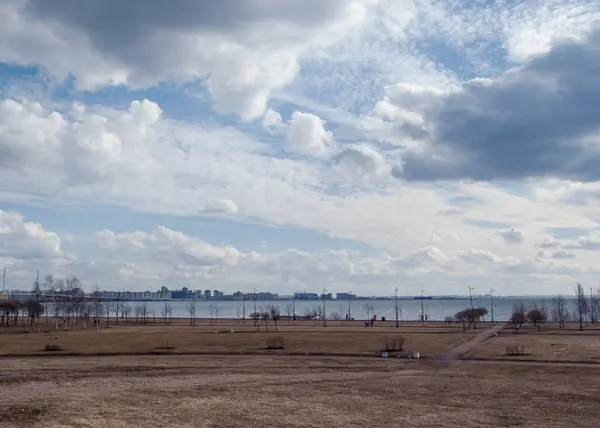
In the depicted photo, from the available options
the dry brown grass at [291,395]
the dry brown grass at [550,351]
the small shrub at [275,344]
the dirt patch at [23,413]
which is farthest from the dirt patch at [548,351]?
the dirt patch at [23,413]

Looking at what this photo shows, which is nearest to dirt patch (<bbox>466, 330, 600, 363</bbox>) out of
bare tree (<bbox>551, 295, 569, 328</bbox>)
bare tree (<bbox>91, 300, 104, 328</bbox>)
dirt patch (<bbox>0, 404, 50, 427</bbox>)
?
dirt patch (<bbox>0, 404, 50, 427</bbox>)

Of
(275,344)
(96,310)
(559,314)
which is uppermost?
(96,310)

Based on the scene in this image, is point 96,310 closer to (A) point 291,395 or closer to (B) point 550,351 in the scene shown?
(B) point 550,351

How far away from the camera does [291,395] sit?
95.3ft

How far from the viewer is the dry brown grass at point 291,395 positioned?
23.4 meters

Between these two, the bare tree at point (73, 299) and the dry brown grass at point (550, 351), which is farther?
the bare tree at point (73, 299)

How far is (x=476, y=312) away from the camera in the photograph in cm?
9988

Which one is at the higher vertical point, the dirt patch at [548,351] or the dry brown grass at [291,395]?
the dry brown grass at [291,395]

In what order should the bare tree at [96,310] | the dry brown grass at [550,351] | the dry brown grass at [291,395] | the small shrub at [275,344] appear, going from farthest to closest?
the bare tree at [96,310] → the small shrub at [275,344] → the dry brown grass at [550,351] → the dry brown grass at [291,395]

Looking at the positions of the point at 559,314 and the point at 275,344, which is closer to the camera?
the point at 275,344

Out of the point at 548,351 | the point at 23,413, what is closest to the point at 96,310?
the point at 548,351

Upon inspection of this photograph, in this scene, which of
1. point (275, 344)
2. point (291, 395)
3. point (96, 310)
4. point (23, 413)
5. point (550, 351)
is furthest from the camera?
point (96, 310)

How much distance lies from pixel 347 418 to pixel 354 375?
12970mm

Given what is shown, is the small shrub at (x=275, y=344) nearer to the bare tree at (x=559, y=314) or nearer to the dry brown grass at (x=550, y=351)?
the dry brown grass at (x=550, y=351)
